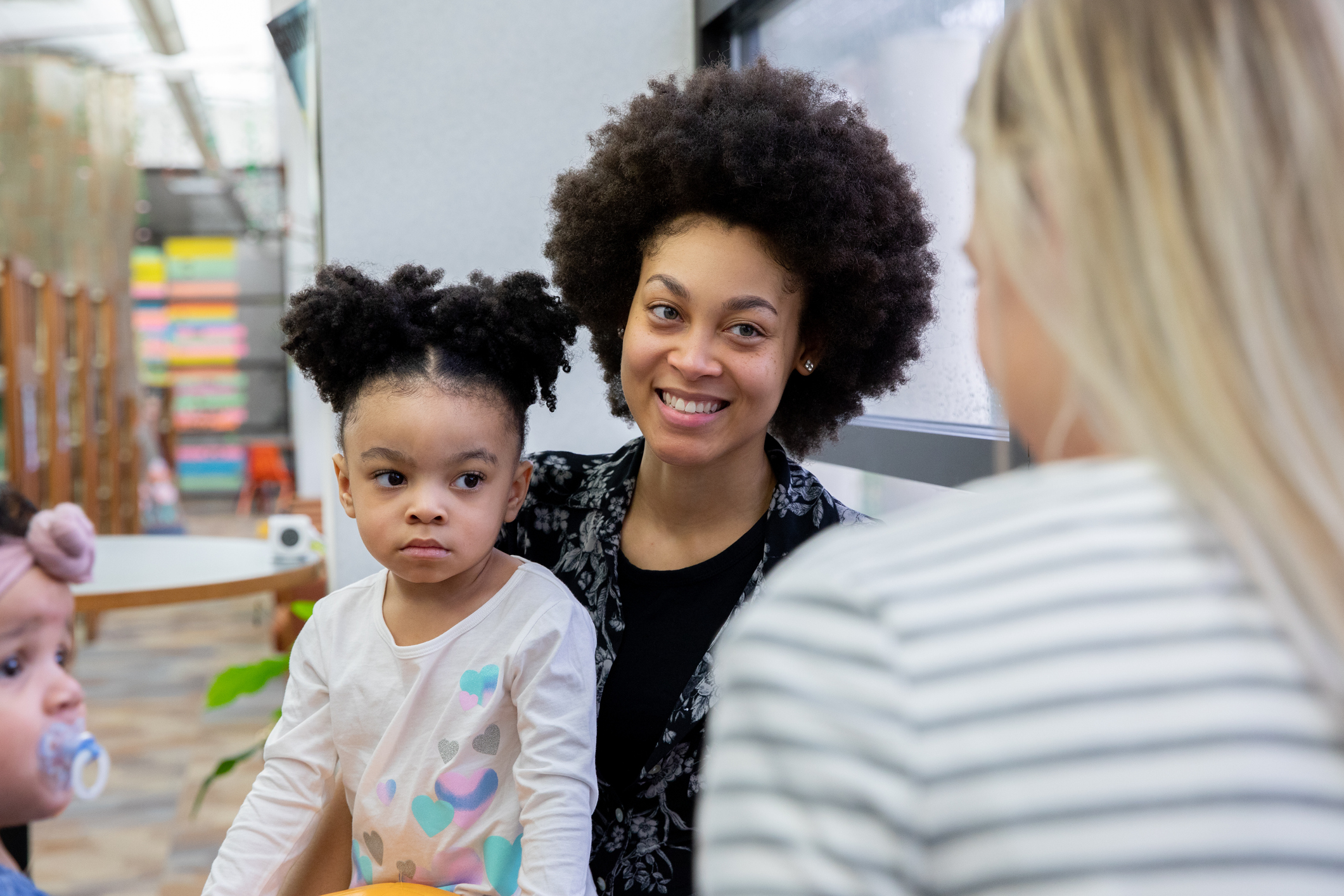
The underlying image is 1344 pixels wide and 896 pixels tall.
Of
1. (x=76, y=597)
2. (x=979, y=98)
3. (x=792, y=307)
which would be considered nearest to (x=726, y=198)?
(x=792, y=307)

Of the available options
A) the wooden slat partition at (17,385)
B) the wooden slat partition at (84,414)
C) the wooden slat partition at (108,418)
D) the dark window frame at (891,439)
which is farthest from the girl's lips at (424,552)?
the wooden slat partition at (108,418)

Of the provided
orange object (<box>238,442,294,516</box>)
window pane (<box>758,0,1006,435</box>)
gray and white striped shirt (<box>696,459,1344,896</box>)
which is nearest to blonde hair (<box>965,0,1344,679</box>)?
gray and white striped shirt (<box>696,459,1344,896</box>)

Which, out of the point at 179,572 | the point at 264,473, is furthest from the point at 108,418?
the point at 264,473

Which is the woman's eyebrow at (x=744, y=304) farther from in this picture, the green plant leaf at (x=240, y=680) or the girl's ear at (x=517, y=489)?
the green plant leaf at (x=240, y=680)

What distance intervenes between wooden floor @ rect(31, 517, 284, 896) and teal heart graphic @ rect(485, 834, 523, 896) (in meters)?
2.43

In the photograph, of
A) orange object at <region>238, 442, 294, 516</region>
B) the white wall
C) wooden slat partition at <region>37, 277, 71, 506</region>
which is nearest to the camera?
the white wall

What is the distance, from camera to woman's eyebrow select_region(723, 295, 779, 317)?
159 centimetres

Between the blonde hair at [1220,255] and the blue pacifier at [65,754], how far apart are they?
0.99m

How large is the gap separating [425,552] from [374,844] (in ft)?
1.26

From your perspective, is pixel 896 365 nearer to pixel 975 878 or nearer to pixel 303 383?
pixel 975 878

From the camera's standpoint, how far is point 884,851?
50cm

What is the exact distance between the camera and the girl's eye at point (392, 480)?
1471mm

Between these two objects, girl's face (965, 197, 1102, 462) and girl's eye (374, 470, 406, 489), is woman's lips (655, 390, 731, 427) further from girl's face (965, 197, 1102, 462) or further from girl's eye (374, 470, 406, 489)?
girl's face (965, 197, 1102, 462)

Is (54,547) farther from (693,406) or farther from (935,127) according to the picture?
(935,127)
